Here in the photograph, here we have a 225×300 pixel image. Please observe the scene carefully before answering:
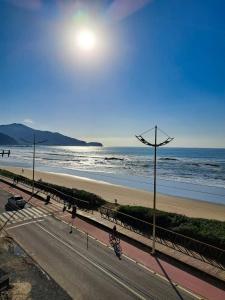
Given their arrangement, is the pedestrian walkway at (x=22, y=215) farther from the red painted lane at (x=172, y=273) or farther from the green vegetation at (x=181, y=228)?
the red painted lane at (x=172, y=273)

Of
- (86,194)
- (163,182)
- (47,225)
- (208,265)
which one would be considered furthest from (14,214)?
(163,182)

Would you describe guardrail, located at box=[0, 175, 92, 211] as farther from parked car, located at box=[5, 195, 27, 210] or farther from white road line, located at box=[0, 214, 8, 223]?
white road line, located at box=[0, 214, 8, 223]

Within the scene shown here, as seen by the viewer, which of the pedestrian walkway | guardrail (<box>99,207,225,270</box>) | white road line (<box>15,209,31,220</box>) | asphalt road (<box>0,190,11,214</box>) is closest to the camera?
guardrail (<box>99,207,225,270</box>)

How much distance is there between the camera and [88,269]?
17406 mm

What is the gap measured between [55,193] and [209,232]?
25.5m

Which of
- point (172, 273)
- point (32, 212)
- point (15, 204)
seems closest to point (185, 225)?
point (172, 273)

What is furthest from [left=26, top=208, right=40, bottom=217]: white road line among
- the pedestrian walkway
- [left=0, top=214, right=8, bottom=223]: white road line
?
[left=0, top=214, right=8, bottom=223]: white road line

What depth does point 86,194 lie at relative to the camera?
37219 millimetres

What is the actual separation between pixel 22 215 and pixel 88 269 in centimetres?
1403

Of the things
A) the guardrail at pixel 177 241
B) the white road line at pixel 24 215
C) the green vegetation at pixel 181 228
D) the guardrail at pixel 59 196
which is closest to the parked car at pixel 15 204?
the white road line at pixel 24 215

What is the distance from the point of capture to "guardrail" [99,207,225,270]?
18.8 m

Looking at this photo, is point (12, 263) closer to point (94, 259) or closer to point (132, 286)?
point (94, 259)

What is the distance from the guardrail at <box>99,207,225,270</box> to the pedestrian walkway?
658 cm

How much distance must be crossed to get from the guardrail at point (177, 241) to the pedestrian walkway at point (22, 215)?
259 inches
